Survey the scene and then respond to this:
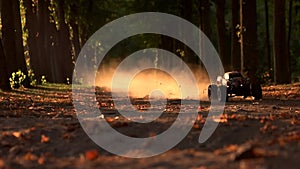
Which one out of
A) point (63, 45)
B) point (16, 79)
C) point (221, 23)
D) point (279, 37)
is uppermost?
point (221, 23)

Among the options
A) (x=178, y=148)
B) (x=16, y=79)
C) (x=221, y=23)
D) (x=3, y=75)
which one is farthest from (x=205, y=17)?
(x=178, y=148)

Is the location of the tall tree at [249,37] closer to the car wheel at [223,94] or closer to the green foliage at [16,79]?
the car wheel at [223,94]

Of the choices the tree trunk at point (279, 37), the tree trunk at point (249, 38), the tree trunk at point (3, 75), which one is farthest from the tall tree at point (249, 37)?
the tree trunk at point (3, 75)

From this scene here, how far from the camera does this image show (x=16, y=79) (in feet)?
99.4

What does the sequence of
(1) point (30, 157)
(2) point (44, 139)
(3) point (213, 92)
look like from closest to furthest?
(1) point (30, 157)
(2) point (44, 139)
(3) point (213, 92)

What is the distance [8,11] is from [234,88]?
12841 mm

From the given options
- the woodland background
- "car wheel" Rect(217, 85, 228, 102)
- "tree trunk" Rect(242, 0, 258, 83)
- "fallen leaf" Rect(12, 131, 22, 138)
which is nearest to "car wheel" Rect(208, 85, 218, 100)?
"car wheel" Rect(217, 85, 228, 102)

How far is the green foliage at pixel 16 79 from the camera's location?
2966cm

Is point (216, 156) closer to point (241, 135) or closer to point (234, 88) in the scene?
point (241, 135)

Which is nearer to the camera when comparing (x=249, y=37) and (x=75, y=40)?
(x=249, y=37)

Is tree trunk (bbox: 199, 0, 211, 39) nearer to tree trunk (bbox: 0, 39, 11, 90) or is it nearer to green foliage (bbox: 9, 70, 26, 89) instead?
green foliage (bbox: 9, 70, 26, 89)

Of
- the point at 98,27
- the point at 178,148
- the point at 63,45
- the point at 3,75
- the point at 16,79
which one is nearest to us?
the point at 178,148

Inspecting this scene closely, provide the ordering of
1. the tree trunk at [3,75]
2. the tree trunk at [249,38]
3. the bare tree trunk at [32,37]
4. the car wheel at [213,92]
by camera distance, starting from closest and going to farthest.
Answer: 1. the car wheel at [213,92]
2. the tree trunk at [3,75]
3. the tree trunk at [249,38]
4. the bare tree trunk at [32,37]

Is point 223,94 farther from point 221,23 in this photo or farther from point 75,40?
point 75,40
